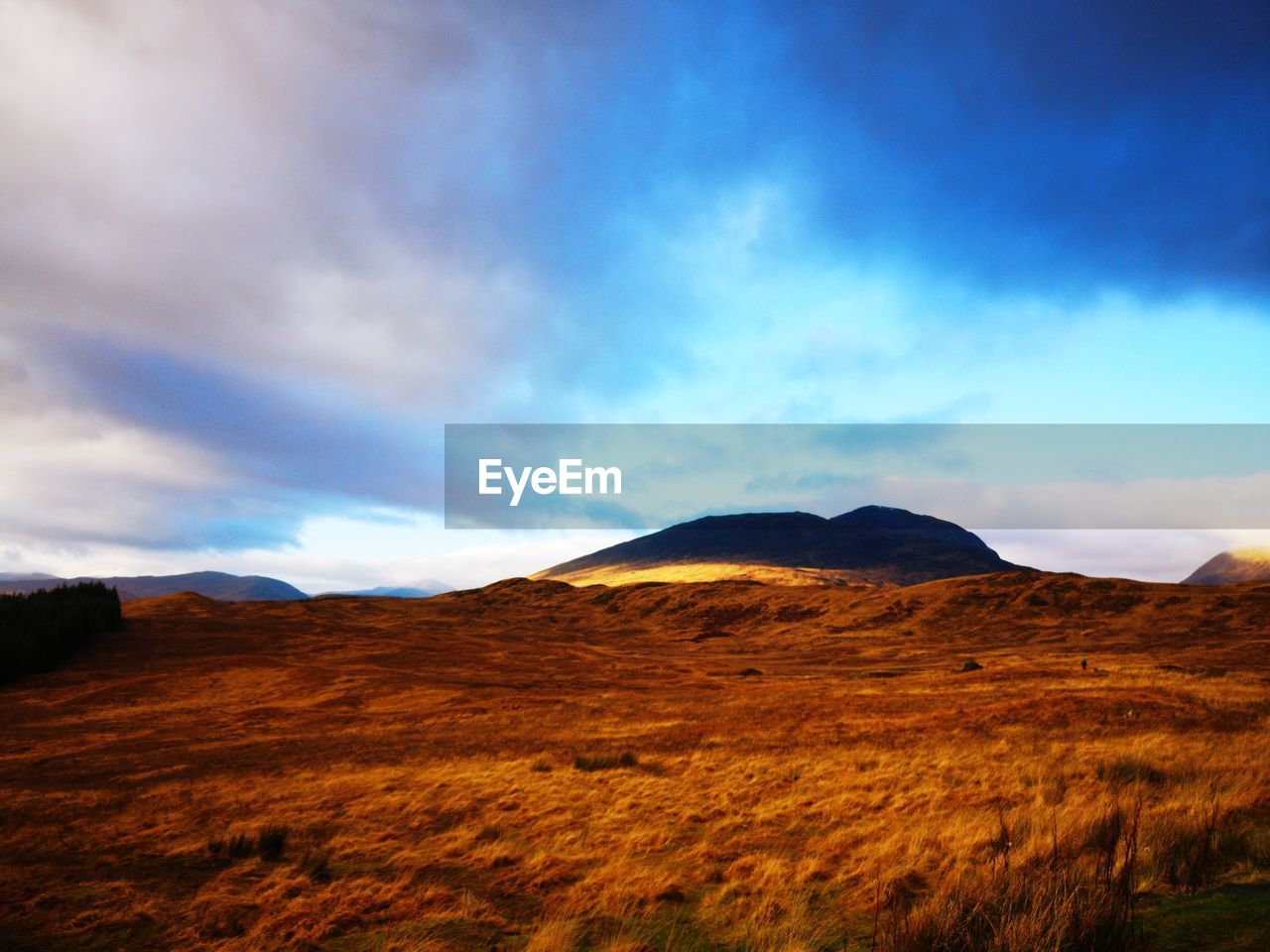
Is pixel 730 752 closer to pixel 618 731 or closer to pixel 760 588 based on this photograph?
pixel 618 731

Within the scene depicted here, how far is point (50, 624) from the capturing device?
5462 centimetres

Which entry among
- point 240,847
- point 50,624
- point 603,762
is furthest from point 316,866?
point 50,624

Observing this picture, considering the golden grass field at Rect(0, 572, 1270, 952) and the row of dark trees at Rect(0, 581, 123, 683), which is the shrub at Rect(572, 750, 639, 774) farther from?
the row of dark trees at Rect(0, 581, 123, 683)

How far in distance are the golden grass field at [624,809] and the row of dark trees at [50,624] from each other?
11.8 metres

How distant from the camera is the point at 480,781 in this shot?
1702 cm

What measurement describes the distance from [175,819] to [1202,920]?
57.8ft

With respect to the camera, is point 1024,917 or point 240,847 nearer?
point 1024,917

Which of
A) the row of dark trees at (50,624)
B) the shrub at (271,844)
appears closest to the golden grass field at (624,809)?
the shrub at (271,844)

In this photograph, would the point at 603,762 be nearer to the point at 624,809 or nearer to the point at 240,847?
the point at 624,809

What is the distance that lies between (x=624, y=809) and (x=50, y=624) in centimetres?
6287

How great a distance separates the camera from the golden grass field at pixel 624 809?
804 cm

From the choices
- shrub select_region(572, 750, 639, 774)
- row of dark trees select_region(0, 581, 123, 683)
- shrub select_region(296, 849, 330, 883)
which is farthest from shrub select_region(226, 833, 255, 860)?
row of dark trees select_region(0, 581, 123, 683)

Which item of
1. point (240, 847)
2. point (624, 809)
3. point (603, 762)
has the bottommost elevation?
point (603, 762)

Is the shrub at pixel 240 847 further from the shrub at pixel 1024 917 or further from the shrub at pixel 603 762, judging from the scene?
the shrub at pixel 1024 917
